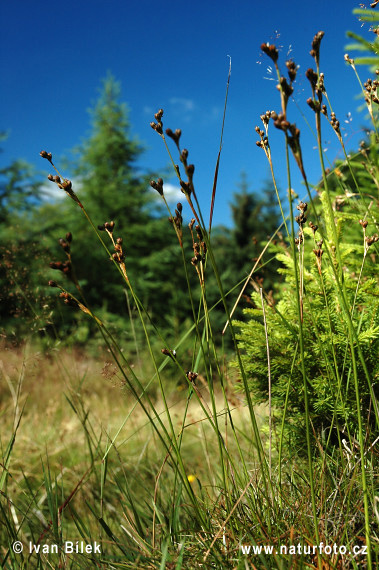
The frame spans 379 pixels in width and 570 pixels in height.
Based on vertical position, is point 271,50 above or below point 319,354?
above

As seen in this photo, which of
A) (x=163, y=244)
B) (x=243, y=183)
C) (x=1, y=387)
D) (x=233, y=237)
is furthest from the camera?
(x=243, y=183)

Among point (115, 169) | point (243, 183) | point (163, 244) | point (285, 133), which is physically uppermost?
point (243, 183)

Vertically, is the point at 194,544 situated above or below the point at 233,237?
below

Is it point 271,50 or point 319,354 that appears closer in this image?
point 271,50

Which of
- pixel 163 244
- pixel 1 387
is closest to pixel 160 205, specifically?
pixel 163 244

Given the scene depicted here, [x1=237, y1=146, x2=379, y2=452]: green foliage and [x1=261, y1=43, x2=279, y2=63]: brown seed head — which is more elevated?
[x1=261, y1=43, x2=279, y2=63]: brown seed head

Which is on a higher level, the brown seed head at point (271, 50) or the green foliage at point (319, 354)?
the brown seed head at point (271, 50)

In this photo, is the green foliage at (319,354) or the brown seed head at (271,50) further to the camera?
the green foliage at (319,354)

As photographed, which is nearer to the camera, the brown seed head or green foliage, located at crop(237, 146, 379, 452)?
the brown seed head

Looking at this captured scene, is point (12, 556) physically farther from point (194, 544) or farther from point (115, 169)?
point (115, 169)

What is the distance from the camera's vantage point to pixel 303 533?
975mm

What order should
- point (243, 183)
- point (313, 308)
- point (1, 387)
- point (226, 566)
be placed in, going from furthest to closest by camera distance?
point (243, 183)
point (1, 387)
point (313, 308)
point (226, 566)

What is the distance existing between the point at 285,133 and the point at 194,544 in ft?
3.28

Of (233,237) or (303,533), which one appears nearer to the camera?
(303,533)
